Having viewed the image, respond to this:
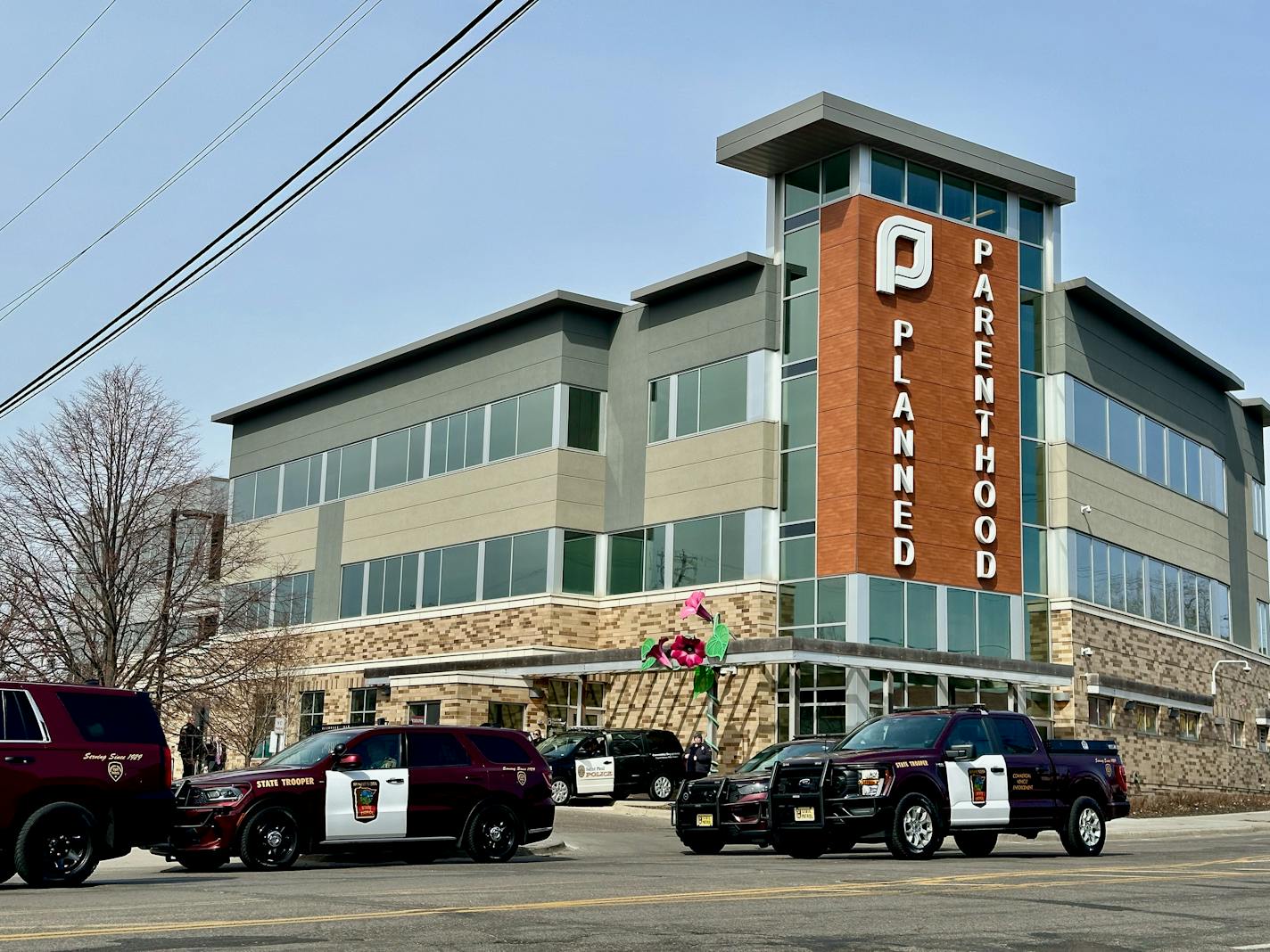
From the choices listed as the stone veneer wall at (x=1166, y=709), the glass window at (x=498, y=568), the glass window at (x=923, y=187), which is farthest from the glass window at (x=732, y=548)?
the glass window at (x=923, y=187)

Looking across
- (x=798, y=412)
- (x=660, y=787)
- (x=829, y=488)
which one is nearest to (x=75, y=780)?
(x=660, y=787)

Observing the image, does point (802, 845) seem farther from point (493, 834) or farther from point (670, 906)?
point (670, 906)

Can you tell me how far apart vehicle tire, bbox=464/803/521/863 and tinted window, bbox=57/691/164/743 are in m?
4.56

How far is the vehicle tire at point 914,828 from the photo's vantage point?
1953 centimetres

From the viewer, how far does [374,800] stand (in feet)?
64.7

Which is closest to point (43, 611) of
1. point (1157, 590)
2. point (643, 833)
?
point (643, 833)

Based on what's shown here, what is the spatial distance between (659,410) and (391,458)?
12.7 metres

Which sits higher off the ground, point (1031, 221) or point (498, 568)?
point (1031, 221)

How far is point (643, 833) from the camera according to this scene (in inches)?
1126

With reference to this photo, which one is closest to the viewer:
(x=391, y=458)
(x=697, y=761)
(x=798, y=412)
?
Result: (x=697, y=761)

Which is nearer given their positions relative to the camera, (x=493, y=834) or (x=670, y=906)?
(x=670, y=906)

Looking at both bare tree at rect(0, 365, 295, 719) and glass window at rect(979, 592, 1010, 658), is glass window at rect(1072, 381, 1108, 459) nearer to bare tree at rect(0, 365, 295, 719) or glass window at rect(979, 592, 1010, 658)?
glass window at rect(979, 592, 1010, 658)

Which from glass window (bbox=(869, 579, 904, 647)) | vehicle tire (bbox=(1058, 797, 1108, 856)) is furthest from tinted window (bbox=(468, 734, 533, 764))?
glass window (bbox=(869, 579, 904, 647))

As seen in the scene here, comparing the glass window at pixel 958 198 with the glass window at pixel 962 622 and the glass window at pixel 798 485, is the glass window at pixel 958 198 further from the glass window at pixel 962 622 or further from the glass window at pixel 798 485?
the glass window at pixel 962 622
